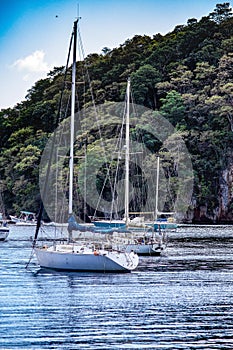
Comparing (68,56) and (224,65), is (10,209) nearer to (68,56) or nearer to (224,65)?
(224,65)

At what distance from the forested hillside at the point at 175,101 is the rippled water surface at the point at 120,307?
60.6 metres

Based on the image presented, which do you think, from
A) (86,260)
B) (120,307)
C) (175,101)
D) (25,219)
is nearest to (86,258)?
(86,260)

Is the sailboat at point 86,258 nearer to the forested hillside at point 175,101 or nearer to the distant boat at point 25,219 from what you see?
the forested hillside at point 175,101

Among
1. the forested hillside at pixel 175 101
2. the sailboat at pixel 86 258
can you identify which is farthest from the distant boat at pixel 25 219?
the sailboat at pixel 86 258

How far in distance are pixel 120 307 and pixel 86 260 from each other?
8.39 m

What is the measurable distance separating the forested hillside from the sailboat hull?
59959 millimetres

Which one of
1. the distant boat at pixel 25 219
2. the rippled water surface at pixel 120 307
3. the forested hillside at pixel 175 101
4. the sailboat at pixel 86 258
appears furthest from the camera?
the forested hillside at pixel 175 101

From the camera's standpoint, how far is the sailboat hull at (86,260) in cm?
3628

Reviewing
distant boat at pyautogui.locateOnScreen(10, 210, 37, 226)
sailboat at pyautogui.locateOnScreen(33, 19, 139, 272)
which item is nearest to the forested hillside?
distant boat at pyautogui.locateOnScreen(10, 210, 37, 226)

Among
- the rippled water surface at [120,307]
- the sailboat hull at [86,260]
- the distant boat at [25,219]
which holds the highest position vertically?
the distant boat at [25,219]

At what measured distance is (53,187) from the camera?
99.9m

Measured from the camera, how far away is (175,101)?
112 meters

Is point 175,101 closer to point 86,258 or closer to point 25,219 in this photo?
point 25,219

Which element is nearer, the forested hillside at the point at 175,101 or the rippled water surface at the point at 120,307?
the rippled water surface at the point at 120,307
